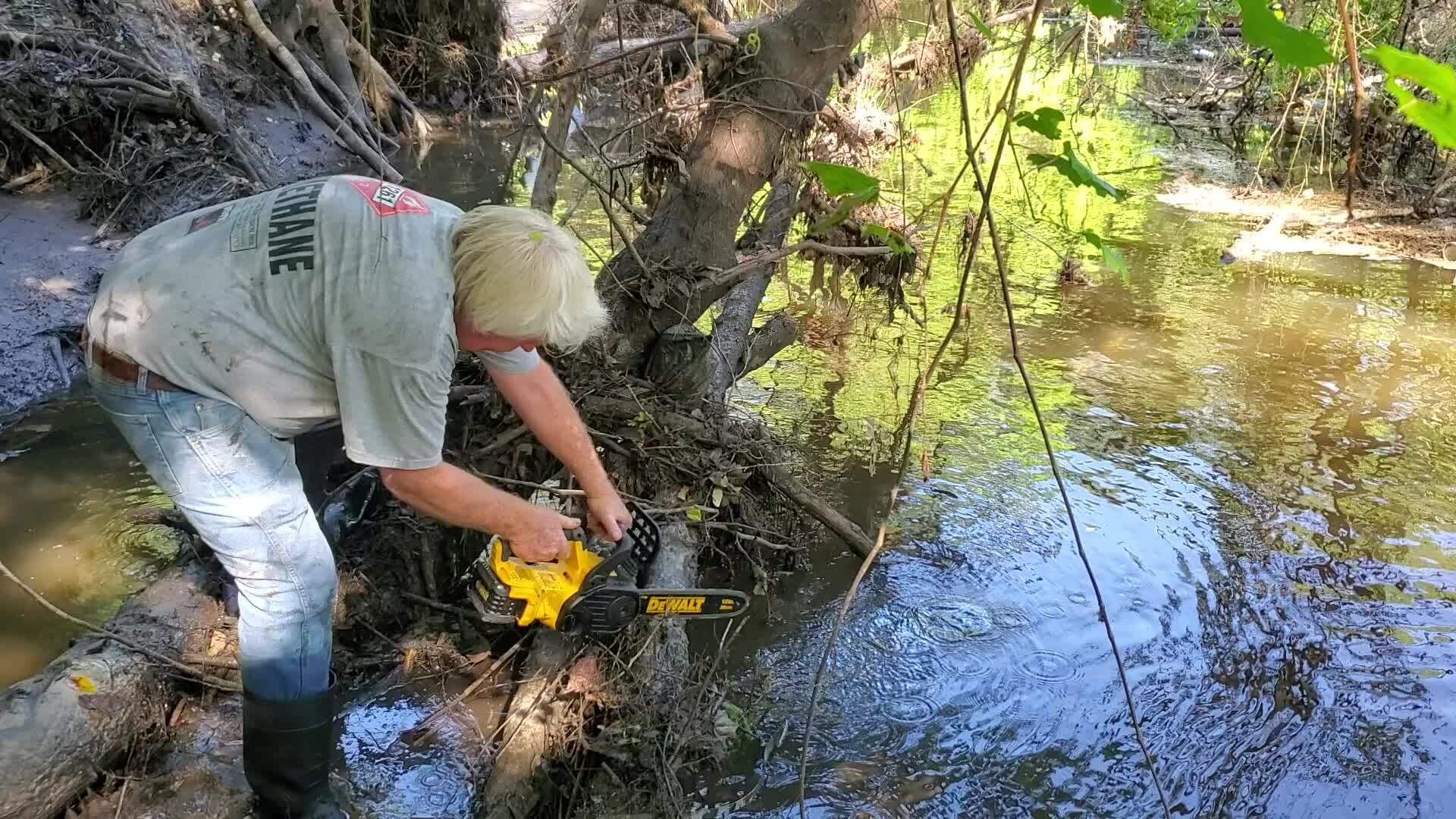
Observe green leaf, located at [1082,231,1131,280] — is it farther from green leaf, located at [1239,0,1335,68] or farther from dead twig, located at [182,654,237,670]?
dead twig, located at [182,654,237,670]

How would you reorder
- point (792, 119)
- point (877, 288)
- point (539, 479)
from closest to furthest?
point (539, 479) < point (792, 119) < point (877, 288)

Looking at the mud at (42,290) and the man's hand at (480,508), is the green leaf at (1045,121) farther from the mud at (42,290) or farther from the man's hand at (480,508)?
the mud at (42,290)

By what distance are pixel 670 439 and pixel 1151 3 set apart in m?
2.86

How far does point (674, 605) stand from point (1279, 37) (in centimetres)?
204

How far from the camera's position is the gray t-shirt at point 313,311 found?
1.92 meters

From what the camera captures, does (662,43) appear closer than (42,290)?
Yes

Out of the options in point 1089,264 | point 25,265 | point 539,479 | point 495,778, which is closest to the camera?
point 495,778

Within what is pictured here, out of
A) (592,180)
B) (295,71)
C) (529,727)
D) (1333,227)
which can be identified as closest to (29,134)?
(295,71)

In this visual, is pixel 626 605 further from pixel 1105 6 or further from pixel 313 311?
pixel 1105 6

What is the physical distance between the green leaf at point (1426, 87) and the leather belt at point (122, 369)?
6.96ft

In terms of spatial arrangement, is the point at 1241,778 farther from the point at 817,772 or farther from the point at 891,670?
the point at 817,772

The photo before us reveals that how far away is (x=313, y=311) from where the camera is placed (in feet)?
6.45

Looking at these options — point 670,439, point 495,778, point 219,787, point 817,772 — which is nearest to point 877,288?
point 670,439

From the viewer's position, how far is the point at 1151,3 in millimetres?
4242
